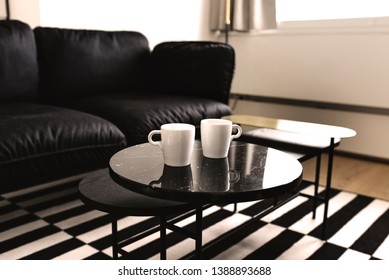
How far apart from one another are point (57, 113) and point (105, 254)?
0.61m

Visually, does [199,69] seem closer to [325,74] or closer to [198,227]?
[325,74]

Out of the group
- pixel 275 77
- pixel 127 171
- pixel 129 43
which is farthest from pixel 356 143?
pixel 127 171

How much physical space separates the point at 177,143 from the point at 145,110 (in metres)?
0.88

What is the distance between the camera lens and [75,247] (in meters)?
1.38

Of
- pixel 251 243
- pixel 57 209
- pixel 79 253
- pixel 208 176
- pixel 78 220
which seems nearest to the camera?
pixel 208 176

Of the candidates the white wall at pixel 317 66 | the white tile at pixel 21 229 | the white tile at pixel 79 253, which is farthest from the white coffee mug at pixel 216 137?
the white wall at pixel 317 66

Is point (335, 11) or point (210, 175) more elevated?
point (335, 11)

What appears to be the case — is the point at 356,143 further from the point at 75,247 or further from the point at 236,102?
the point at 75,247

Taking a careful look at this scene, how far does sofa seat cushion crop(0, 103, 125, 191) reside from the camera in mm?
1326

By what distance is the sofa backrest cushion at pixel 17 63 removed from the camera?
1781 millimetres

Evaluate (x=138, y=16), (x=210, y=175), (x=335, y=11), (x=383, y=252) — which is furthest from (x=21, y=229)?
(x=335, y=11)

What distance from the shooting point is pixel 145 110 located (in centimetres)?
177

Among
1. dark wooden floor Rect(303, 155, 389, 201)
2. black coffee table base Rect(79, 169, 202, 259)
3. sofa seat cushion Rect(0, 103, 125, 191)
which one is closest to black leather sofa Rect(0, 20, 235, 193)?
sofa seat cushion Rect(0, 103, 125, 191)

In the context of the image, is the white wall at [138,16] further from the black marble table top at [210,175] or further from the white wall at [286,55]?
the black marble table top at [210,175]
